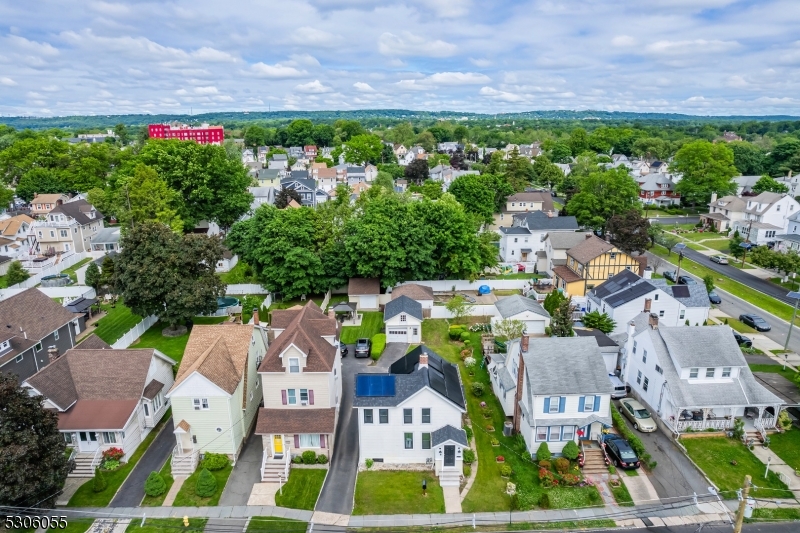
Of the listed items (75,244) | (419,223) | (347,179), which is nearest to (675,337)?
(419,223)

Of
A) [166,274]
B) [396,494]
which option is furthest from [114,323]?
[396,494]

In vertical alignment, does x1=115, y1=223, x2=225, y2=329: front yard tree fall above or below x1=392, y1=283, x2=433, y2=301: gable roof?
above

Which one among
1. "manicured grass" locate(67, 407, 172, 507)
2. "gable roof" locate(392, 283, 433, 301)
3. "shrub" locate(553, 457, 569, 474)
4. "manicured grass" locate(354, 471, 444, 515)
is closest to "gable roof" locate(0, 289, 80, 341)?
"manicured grass" locate(67, 407, 172, 507)

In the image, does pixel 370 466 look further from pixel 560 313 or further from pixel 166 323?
pixel 166 323

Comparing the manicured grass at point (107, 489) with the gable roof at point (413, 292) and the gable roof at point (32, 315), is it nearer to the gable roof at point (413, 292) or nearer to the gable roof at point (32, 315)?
the gable roof at point (32, 315)

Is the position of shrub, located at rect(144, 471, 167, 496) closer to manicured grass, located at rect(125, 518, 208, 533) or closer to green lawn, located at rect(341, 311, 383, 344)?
manicured grass, located at rect(125, 518, 208, 533)
